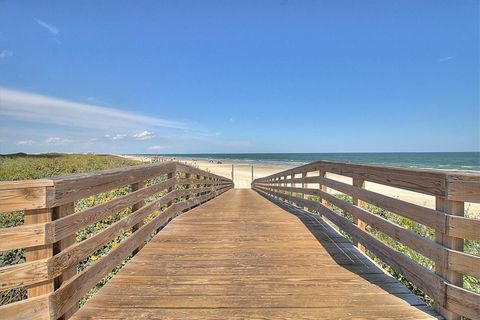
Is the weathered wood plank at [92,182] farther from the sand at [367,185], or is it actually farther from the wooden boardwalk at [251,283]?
the sand at [367,185]

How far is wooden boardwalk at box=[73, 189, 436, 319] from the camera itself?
2510mm

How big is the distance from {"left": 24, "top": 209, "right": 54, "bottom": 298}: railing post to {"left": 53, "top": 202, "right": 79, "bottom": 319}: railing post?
84mm

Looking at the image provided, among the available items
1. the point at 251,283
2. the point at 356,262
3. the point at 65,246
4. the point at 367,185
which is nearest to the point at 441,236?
the point at 356,262

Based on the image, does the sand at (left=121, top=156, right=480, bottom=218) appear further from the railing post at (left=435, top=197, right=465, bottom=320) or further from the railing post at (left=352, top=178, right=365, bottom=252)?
the railing post at (left=435, top=197, right=465, bottom=320)

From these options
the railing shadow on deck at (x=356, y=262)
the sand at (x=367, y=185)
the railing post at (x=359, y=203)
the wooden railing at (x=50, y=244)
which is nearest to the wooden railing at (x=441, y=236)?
the railing shadow on deck at (x=356, y=262)

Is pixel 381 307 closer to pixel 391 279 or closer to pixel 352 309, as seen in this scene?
pixel 352 309

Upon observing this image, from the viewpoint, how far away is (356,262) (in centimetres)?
363

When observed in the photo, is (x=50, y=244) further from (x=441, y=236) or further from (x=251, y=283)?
(x=441, y=236)

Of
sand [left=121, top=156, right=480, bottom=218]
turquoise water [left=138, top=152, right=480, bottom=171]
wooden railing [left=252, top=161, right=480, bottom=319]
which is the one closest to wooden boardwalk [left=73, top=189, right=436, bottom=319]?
wooden railing [left=252, top=161, right=480, bottom=319]

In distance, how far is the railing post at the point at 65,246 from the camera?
2309 millimetres

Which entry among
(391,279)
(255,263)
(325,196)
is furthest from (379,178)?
(325,196)

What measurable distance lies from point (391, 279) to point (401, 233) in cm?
52

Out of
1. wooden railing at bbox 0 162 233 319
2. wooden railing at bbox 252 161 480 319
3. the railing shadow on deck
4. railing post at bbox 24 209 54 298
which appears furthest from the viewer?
the railing shadow on deck

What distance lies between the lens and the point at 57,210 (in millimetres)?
2326
